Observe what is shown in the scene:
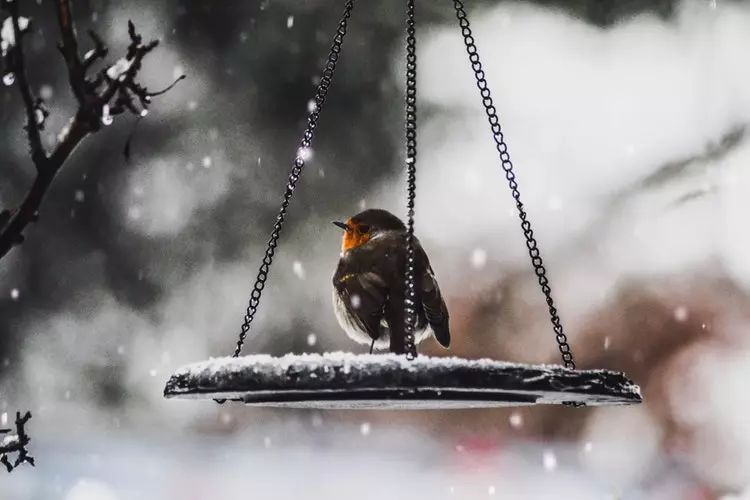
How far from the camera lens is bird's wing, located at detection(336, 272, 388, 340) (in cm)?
208

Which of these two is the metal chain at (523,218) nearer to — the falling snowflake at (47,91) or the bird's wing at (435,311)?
the bird's wing at (435,311)

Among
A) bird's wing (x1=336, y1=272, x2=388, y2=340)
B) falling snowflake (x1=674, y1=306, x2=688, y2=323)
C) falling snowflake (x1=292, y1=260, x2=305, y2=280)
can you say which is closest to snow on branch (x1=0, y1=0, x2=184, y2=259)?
bird's wing (x1=336, y1=272, x2=388, y2=340)

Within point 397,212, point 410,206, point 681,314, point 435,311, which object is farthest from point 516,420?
point 410,206

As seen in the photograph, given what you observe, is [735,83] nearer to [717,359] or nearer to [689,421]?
[717,359]

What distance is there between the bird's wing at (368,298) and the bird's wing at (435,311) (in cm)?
10

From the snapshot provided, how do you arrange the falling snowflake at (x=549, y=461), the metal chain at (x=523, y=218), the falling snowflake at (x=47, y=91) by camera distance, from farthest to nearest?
the falling snowflake at (x=549, y=461) → the falling snowflake at (x=47, y=91) → the metal chain at (x=523, y=218)

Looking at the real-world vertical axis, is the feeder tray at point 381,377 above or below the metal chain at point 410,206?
below

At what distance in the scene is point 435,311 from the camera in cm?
208

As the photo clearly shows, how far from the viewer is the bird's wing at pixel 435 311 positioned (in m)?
2.08

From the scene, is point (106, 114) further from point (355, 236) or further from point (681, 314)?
point (681, 314)

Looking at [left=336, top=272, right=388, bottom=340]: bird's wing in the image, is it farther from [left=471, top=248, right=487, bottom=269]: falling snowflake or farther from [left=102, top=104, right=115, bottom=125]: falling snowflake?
[left=471, top=248, right=487, bottom=269]: falling snowflake

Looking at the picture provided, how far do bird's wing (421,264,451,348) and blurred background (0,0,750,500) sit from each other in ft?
8.47

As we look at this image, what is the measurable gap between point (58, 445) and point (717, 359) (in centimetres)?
371

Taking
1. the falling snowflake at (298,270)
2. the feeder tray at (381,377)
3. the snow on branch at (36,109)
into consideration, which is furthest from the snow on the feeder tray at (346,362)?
the falling snowflake at (298,270)
